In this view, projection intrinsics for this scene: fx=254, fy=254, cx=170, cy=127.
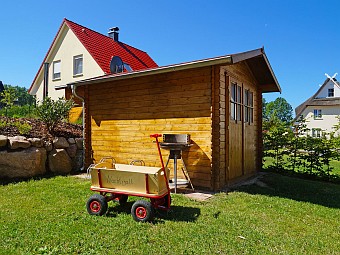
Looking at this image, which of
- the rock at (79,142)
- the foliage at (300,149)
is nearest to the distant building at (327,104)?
the foliage at (300,149)

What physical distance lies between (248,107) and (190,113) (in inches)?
109

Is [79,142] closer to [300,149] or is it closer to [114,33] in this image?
[300,149]

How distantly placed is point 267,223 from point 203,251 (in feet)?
4.63

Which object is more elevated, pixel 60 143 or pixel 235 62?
pixel 235 62

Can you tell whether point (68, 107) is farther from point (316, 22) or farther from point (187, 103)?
point (316, 22)

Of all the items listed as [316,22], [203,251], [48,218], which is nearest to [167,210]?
[203,251]

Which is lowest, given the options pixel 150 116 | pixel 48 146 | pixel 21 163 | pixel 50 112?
pixel 21 163

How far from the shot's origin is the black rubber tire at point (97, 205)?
151 inches

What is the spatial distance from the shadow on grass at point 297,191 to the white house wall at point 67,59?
11.5 metres

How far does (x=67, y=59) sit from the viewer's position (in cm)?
1714

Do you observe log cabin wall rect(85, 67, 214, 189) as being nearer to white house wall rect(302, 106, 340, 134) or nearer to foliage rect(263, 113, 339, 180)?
foliage rect(263, 113, 339, 180)

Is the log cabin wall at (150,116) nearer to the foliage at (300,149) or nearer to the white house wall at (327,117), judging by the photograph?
the foliage at (300,149)

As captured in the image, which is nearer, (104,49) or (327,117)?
(104,49)

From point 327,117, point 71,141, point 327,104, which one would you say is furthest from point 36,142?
point 327,117
